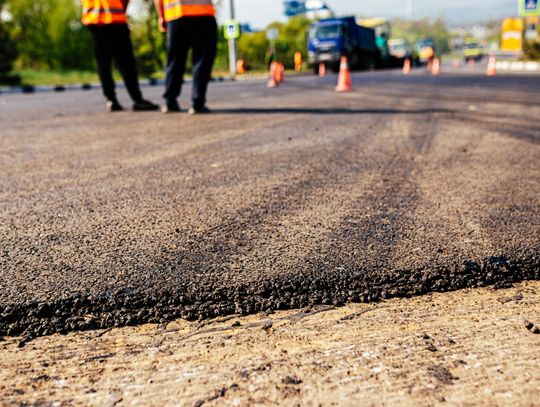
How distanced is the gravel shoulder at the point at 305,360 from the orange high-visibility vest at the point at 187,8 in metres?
4.64

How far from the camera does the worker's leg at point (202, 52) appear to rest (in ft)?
18.2

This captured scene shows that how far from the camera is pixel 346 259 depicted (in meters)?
1.70

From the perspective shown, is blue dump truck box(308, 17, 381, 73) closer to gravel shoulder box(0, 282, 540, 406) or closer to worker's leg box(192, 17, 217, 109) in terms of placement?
worker's leg box(192, 17, 217, 109)

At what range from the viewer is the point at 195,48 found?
5.62 meters

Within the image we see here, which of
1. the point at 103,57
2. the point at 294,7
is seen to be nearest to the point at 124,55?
the point at 103,57

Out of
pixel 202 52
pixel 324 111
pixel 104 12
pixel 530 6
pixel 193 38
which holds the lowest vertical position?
pixel 324 111

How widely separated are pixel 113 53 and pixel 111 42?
0.13 metres

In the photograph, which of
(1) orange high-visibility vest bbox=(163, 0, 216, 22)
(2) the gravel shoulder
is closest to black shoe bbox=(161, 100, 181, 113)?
(1) orange high-visibility vest bbox=(163, 0, 216, 22)

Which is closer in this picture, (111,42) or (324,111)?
(324,111)

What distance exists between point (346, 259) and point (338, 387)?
0.66 m

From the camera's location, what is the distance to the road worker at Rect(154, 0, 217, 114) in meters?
5.46

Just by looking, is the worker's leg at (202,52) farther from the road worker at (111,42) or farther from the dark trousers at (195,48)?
the road worker at (111,42)

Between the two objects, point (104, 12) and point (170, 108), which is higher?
point (104, 12)

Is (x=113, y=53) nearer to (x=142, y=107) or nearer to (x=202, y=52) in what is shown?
(x=142, y=107)
